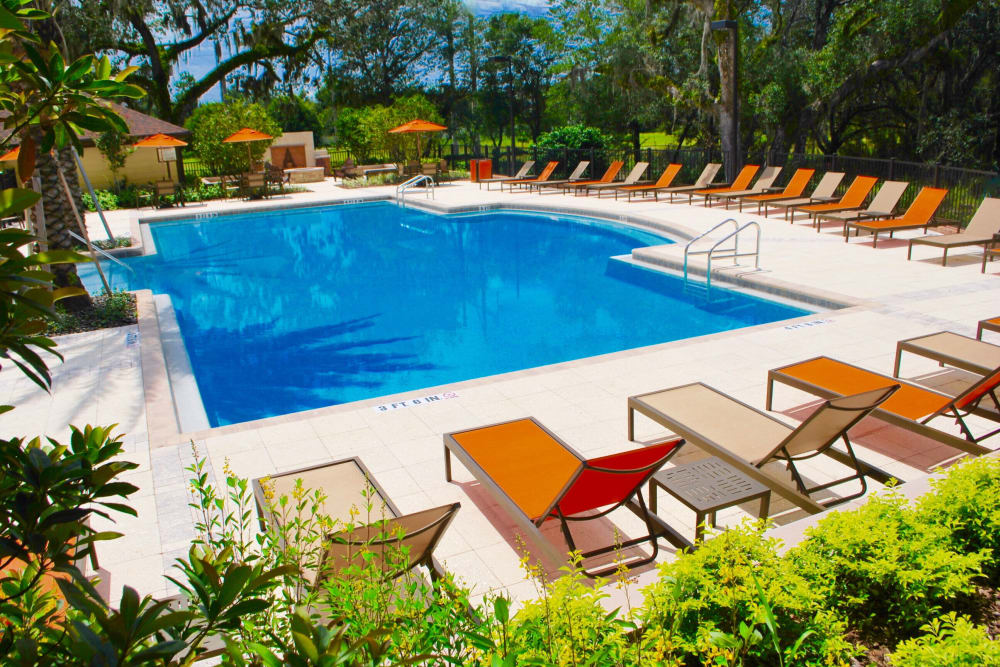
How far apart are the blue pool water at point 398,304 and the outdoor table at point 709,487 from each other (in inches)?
174

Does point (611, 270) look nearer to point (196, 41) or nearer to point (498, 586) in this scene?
point (498, 586)

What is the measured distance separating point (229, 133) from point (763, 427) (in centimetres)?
2337

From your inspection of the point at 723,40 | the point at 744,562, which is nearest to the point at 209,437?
the point at 744,562

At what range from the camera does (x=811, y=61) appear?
19766 millimetres

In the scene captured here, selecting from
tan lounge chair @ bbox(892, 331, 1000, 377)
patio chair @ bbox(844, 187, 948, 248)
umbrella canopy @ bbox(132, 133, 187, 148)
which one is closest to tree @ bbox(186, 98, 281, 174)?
umbrella canopy @ bbox(132, 133, 187, 148)

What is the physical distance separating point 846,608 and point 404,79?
125 ft

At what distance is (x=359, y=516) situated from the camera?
4.24 m

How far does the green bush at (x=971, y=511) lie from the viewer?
3.27 meters

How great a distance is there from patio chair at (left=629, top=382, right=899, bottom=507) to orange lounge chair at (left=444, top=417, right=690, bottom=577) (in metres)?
0.71

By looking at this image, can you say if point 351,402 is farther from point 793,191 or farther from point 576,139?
point 576,139

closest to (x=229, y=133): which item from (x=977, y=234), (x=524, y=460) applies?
(x=977, y=234)

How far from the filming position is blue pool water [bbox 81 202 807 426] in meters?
9.06

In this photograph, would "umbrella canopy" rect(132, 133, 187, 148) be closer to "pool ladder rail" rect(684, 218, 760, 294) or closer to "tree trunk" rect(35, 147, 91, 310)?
"tree trunk" rect(35, 147, 91, 310)

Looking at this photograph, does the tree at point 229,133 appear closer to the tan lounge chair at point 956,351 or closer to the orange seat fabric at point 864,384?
the orange seat fabric at point 864,384
